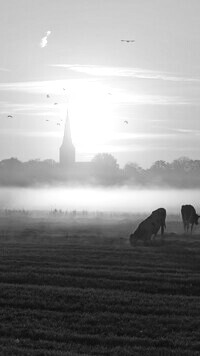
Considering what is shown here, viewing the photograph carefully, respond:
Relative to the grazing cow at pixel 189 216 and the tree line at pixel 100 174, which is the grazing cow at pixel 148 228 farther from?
the tree line at pixel 100 174

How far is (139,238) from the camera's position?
43188mm

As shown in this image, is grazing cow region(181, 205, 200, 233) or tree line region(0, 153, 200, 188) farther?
tree line region(0, 153, 200, 188)

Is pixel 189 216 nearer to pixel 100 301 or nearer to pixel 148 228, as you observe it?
pixel 148 228

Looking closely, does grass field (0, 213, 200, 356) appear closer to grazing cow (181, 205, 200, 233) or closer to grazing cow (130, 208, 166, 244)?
grazing cow (130, 208, 166, 244)

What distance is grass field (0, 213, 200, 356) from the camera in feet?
53.6

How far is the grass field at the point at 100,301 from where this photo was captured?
16344 millimetres

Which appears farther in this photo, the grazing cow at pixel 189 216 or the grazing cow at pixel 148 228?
the grazing cow at pixel 189 216

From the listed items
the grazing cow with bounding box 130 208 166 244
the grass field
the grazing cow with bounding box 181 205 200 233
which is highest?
the grazing cow with bounding box 181 205 200 233

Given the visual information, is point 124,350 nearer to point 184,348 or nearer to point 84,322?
point 184,348

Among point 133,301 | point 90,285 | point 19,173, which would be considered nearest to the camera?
point 133,301

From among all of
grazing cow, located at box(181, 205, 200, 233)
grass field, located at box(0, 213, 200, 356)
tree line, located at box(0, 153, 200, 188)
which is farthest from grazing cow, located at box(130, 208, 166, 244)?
tree line, located at box(0, 153, 200, 188)

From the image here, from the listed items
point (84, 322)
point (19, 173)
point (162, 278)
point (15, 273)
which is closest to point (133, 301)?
point (84, 322)

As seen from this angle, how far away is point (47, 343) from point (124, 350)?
1955mm

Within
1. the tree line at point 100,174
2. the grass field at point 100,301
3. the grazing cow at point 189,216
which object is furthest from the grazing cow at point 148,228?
the tree line at point 100,174
